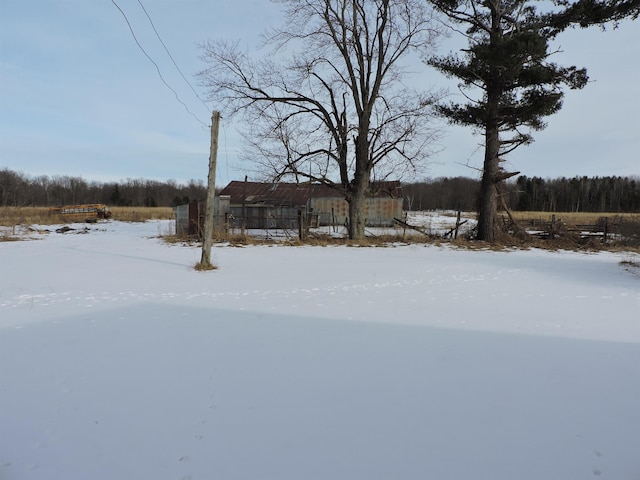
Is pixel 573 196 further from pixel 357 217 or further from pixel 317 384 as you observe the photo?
pixel 317 384

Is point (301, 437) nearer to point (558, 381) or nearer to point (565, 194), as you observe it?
point (558, 381)

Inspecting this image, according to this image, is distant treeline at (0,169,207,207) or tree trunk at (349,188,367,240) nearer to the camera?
tree trunk at (349,188,367,240)

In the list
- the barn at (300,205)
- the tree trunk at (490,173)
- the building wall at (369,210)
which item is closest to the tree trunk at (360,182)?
the tree trunk at (490,173)

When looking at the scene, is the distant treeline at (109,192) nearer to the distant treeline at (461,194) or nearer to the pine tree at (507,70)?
the distant treeline at (461,194)

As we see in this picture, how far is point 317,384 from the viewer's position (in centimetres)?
301

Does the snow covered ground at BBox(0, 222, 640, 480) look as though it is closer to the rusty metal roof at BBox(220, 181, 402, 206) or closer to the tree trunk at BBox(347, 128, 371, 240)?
the tree trunk at BBox(347, 128, 371, 240)

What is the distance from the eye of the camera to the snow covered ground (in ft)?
6.95

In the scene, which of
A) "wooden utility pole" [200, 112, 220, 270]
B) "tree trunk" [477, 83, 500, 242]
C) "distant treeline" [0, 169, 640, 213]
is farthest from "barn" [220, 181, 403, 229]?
"distant treeline" [0, 169, 640, 213]

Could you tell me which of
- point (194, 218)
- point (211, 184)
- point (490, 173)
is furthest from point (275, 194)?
point (211, 184)

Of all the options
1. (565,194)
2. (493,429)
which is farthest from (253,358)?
(565,194)

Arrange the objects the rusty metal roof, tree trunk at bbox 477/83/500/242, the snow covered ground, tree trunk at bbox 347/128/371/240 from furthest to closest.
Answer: the rusty metal roof → tree trunk at bbox 347/128/371/240 → tree trunk at bbox 477/83/500/242 → the snow covered ground

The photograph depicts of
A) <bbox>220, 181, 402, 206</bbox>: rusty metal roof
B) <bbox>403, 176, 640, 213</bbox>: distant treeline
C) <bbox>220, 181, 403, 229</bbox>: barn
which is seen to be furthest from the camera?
<bbox>403, 176, 640, 213</bbox>: distant treeline

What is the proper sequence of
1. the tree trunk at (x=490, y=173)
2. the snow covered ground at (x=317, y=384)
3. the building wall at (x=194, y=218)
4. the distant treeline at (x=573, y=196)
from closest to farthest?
the snow covered ground at (x=317, y=384) < the tree trunk at (x=490, y=173) < the building wall at (x=194, y=218) < the distant treeline at (x=573, y=196)

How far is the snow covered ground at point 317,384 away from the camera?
6.95 ft
